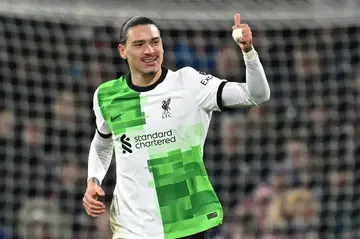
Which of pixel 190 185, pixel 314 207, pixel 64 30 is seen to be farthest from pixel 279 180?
pixel 190 185

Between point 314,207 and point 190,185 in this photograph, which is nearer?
point 190,185

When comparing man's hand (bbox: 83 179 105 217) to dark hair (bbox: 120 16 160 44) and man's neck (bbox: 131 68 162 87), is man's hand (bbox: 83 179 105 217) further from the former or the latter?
dark hair (bbox: 120 16 160 44)

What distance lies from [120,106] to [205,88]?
18.6 inches

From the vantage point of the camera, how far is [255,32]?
25.4 feet

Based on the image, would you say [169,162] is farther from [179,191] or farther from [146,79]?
[146,79]

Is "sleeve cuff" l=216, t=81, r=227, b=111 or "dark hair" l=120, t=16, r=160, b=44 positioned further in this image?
"dark hair" l=120, t=16, r=160, b=44

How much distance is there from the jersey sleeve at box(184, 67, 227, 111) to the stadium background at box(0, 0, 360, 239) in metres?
2.97

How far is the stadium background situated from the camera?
24.5 ft

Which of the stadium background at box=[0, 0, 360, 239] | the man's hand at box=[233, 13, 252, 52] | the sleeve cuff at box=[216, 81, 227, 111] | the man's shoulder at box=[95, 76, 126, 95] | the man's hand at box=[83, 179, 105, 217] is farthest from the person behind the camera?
the stadium background at box=[0, 0, 360, 239]

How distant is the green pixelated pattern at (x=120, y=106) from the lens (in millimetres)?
4438

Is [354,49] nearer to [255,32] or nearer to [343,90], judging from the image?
[343,90]

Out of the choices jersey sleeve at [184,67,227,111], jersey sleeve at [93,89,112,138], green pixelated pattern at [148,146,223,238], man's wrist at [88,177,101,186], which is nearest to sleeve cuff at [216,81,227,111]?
jersey sleeve at [184,67,227,111]

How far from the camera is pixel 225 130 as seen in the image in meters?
7.84

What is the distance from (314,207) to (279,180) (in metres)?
0.36
